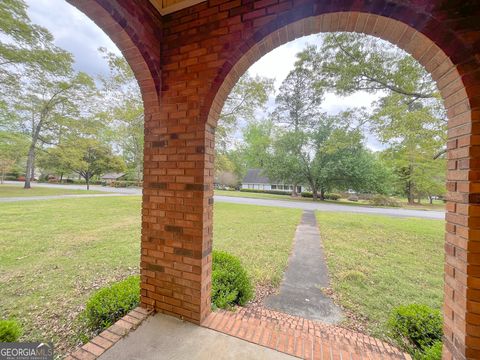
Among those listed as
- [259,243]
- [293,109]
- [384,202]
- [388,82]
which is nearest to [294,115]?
[293,109]

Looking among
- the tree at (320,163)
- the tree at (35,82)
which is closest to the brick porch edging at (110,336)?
the tree at (35,82)

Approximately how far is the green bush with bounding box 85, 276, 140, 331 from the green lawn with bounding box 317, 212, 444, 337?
119 inches

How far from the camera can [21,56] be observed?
925 cm

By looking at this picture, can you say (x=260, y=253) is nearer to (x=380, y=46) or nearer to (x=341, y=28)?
(x=341, y=28)

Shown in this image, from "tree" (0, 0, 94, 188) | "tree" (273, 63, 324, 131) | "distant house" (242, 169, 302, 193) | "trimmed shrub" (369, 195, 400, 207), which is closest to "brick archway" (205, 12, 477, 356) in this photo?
"tree" (0, 0, 94, 188)

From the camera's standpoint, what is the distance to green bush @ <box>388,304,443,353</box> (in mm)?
2115

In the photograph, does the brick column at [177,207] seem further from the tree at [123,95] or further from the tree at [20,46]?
the tree at [20,46]

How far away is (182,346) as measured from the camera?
1.87 m

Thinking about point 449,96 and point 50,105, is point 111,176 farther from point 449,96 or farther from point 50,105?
point 449,96

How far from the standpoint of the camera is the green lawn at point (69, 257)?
2.82 metres

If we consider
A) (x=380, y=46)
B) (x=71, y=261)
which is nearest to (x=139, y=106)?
(x=71, y=261)

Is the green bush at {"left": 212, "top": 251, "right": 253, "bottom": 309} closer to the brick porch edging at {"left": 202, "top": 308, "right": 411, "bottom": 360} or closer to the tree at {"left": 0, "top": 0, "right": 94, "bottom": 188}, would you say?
the brick porch edging at {"left": 202, "top": 308, "right": 411, "bottom": 360}

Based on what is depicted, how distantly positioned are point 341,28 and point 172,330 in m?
3.28

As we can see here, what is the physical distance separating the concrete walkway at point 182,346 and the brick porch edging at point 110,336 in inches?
2.2
